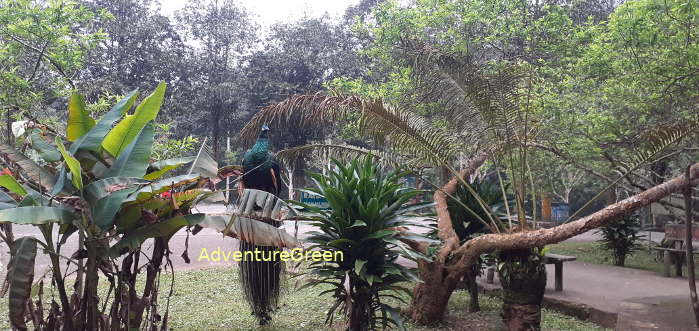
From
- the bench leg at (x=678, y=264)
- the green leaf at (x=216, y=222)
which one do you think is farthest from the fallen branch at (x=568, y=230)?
the bench leg at (x=678, y=264)

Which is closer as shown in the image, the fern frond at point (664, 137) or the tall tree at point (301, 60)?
the fern frond at point (664, 137)

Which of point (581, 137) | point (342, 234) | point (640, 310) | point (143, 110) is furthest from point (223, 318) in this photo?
point (581, 137)

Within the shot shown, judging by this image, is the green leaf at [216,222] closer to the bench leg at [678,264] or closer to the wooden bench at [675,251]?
the wooden bench at [675,251]

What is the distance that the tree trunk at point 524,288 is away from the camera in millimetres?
4461

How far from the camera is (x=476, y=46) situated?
10391mm

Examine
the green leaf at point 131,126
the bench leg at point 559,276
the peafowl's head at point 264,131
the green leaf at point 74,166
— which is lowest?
the bench leg at point 559,276

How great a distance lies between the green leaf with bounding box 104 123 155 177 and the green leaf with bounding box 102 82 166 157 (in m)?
0.06

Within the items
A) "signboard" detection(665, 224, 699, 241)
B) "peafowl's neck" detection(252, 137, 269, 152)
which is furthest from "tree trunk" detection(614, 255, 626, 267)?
Answer: "peafowl's neck" detection(252, 137, 269, 152)

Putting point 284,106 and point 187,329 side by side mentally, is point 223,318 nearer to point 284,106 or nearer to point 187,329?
point 187,329

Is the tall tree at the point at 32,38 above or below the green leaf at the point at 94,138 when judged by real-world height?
above

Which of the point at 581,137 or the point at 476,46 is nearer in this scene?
the point at 581,137

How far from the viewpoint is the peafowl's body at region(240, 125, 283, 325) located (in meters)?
4.63

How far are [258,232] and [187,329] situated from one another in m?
2.25

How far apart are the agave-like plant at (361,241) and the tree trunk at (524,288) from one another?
970mm
